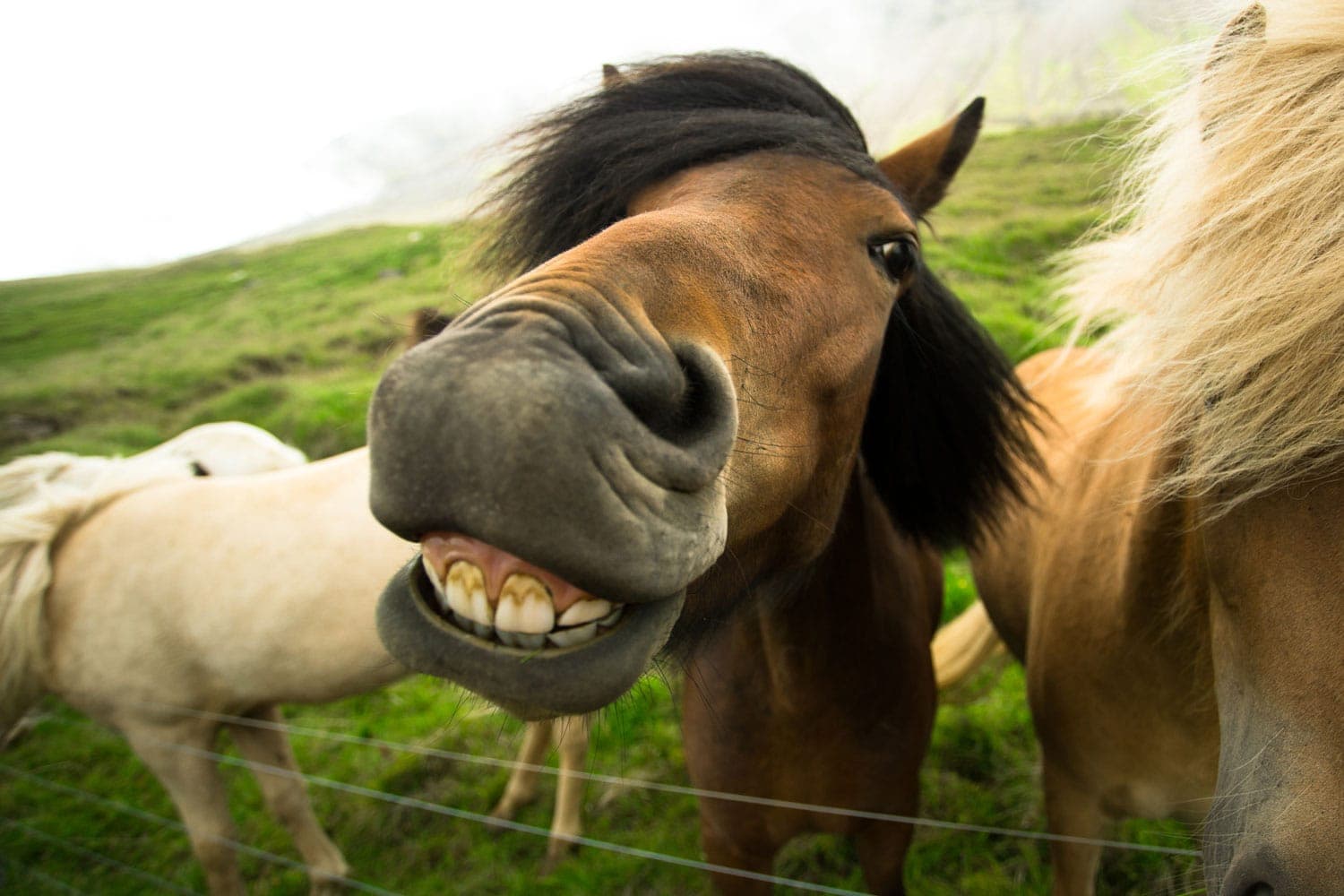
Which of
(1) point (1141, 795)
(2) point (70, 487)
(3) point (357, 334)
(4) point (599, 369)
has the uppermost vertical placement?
(4) point (599, 369)

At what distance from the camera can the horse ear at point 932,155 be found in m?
1.85

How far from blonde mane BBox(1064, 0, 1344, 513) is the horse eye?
449 mm

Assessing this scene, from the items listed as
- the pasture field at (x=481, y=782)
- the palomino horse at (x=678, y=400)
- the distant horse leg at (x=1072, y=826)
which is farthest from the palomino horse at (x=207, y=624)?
the distant horse leg at (x=1072, y=826)

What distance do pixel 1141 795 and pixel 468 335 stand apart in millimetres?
2266

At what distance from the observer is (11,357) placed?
16.3 m

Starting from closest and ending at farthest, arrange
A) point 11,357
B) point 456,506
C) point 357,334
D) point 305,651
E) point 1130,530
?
point 456,506
point 1130,530
point 305,651
point 357,334
point 11,357

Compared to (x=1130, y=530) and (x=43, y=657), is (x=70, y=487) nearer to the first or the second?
(x=43, y=657)

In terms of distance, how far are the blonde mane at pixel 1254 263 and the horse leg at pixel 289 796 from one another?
166 inches

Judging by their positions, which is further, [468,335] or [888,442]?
[888,442]

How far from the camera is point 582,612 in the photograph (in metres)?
0.89

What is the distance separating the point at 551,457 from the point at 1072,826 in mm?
2445

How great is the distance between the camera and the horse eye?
151 cm

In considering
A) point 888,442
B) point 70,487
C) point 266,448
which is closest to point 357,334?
point 266,448

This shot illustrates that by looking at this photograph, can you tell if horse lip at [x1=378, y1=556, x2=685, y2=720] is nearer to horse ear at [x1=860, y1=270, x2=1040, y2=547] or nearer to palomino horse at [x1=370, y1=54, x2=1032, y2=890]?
palomino horse at [x1=370, y1=54, x2=1032, y2=890]
